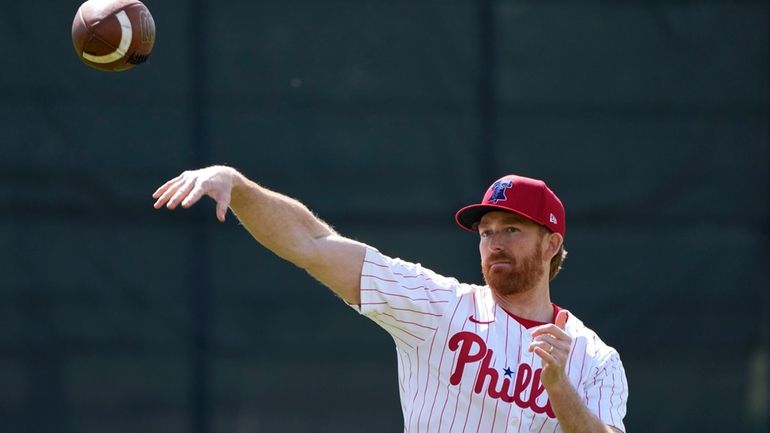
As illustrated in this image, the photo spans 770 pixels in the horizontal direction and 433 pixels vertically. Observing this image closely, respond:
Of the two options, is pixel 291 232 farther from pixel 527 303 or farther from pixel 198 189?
pixel 527 303

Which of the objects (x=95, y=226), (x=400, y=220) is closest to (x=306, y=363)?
(x=400, y=220)

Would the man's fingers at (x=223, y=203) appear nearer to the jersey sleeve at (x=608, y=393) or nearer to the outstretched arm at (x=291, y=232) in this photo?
the outstretched arm at (x=291, y=232)

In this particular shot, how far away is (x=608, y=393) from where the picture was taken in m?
4.74

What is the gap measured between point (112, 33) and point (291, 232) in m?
1.19

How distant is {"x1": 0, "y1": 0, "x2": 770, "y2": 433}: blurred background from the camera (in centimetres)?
692

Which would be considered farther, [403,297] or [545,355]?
[403,297]

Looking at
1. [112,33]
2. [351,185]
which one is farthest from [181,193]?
[351,185]

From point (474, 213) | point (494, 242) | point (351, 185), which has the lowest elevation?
point (494, 242)

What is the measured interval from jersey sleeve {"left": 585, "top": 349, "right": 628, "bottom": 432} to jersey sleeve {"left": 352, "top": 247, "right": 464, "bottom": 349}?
0.62 metres

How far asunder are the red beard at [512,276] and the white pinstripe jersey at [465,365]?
104 millimetres

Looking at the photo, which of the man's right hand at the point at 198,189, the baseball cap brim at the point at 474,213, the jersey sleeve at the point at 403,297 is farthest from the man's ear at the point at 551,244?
the man's right hand at the point at 198,189

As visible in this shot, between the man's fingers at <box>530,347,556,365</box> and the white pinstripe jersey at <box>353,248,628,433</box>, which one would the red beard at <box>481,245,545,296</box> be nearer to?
the white pinstripe jersey at <box>353,248,628,433</box>

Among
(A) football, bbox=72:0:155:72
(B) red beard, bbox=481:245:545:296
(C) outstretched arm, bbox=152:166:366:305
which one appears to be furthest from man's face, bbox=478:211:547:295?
(A) football, bbox=72:0:155:72

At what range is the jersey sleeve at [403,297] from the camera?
4.54 metres
